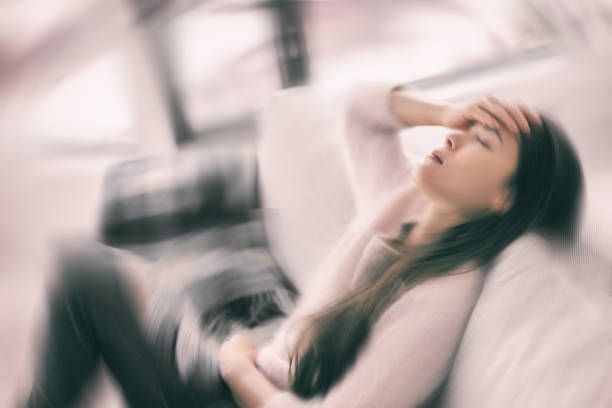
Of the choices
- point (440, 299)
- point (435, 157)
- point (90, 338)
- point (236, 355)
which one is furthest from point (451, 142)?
point (90, 338)

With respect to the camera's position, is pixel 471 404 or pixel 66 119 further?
pixel 66 119

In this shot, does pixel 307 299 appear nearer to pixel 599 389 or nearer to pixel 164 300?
pixel 164 300

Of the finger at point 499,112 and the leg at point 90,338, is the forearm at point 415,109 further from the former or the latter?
the leg at point 90,338

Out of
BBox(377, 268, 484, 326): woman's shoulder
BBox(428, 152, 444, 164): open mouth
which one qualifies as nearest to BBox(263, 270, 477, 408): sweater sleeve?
BBox(377, 268, 484, 326): woman's shoulder

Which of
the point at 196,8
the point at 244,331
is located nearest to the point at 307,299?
the point at 244,331

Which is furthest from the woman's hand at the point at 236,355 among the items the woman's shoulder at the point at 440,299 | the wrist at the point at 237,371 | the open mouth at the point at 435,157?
the open mouth at the point at 435,157

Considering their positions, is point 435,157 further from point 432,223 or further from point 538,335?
point 538,335

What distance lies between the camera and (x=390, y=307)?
0.48 meters

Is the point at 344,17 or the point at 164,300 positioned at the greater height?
the point at 344,17

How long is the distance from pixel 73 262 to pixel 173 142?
0.14m

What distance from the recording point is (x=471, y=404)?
448 millimetres

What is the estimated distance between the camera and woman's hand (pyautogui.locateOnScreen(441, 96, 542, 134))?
0.50 meters

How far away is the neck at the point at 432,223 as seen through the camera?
489mm

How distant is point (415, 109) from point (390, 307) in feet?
0.57
